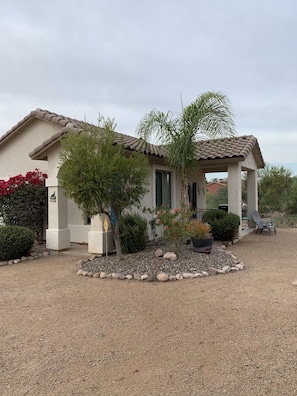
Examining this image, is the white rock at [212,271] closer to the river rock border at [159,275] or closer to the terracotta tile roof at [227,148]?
the river rock border at [159,275]

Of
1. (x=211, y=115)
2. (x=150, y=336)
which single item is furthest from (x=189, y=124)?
(x=150, y=336)

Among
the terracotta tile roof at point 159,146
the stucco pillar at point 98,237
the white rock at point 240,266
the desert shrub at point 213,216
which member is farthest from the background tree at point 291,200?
the stucco pillar at point 98,237

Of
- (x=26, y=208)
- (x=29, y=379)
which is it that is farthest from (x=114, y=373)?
(x=26, y=208)

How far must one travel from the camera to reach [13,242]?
8.91 meters

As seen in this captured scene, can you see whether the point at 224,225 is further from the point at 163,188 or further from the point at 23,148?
the point at 23,148

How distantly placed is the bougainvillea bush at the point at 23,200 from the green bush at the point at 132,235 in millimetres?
3780

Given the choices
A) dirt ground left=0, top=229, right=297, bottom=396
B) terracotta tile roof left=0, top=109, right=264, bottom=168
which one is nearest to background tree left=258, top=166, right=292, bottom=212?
terracotta tile roof left=0, top=109, right=264, bottom=168

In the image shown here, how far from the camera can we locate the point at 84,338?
4.15 metres

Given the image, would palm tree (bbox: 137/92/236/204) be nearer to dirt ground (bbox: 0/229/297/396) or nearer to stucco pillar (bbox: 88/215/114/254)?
stucco pillar (bbox: 88/215/114/254)

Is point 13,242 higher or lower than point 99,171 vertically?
lower

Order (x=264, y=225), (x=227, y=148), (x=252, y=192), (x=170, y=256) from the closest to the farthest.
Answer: (x=170, y=256)
(x=227, y=148)
(x=264, y=225)
(x=252, y=192)

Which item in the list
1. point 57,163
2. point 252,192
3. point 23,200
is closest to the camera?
point 57,163

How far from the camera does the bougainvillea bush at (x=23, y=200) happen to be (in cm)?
1097

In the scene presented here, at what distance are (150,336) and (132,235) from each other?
17.1 ft
